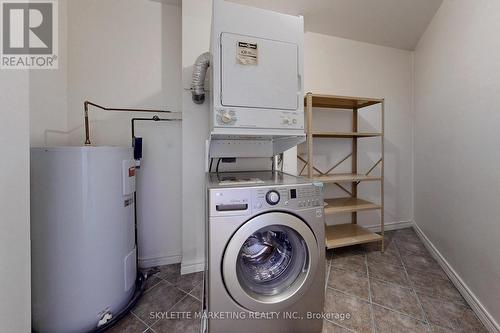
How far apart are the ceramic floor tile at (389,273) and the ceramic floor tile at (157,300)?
1625mm

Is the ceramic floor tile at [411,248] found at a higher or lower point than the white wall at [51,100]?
lower

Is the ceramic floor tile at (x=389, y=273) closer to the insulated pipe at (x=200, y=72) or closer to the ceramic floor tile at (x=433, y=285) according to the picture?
the ceramic floor tile at (x=433, y=285)

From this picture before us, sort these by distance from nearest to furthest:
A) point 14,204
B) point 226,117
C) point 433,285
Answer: point 14,204 → point 226,117 → point 433,285

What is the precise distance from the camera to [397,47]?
2.46 metres

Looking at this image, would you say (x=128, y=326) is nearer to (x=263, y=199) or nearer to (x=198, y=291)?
(x=198, y=291)

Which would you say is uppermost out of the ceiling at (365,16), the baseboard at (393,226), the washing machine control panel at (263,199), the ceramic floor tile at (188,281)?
the ceiling at (365,16)

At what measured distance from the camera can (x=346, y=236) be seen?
6.58 ft

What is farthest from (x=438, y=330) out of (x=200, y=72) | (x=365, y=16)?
(x=365, y=16)

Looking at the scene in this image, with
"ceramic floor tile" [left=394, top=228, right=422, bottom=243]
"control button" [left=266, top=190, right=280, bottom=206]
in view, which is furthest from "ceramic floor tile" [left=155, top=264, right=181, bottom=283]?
"ceramic floor tile" [left=394, top=228, right=422, bottom=243]

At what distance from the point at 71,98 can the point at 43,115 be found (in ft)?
0.96

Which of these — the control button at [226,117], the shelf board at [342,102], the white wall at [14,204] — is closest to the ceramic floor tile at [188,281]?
the white wall at [14,204]

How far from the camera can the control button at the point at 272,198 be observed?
95 centimetres

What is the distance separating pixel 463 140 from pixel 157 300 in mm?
2710

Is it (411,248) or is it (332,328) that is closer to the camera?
(332,328)
